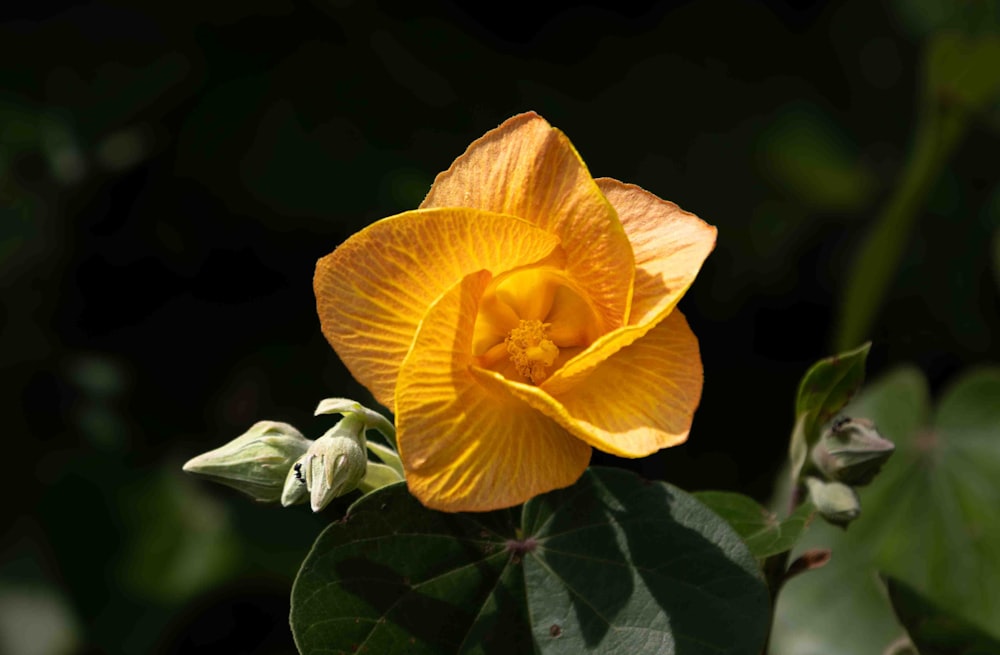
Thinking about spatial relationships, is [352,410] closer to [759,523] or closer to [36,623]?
[759,523]

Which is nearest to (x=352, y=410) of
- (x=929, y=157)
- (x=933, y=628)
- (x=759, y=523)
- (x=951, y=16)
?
(x=759, y=523)

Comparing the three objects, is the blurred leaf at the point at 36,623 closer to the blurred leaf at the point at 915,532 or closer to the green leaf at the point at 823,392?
the blurred leaf at the point at 915,532

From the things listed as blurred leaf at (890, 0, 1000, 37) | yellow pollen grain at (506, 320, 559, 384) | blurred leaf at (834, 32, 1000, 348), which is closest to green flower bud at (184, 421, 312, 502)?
yellow pollen grain at (506, 320, 559, 384)

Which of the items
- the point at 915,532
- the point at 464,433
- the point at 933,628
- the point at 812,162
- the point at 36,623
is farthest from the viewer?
the point at 812,162

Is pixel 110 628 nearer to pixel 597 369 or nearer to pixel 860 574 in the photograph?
pixel 860 574

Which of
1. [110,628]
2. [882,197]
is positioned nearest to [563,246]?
[110,628]

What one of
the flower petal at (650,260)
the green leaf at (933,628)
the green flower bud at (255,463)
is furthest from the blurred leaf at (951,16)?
the green flower bud at (255,463)

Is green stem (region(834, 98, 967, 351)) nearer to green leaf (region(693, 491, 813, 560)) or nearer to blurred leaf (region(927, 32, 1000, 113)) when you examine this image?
blurred leaf (region(927, 32, 1000, 113))

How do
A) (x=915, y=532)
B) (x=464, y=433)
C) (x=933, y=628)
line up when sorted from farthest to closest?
1. (x=915, y=532)
2. (x=933, y=628)
3. (x=464, y=433)
